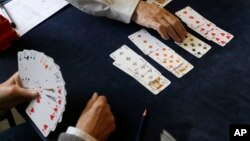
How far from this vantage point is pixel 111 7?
1303mm

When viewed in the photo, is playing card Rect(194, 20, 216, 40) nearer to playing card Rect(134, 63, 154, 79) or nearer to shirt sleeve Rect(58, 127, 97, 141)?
playing card Rect(134, 63, 154, 79)

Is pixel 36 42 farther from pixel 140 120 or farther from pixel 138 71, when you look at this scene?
pixel 140 120

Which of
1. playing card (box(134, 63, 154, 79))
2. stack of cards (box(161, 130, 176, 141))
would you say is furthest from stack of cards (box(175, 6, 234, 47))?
stack of cards (box(161, 130, 176, 141))

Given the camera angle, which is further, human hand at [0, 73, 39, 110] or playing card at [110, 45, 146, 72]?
playing card at [110, 45, 146, 72]

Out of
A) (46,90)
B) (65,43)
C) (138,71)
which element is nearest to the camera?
(46,90)

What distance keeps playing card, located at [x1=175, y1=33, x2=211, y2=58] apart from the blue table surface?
0.02 meters

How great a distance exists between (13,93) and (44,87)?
108mm

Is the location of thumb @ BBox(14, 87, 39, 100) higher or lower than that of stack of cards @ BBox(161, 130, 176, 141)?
higher

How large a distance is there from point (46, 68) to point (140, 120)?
1.10 feet

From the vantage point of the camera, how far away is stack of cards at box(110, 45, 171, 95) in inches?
43.5

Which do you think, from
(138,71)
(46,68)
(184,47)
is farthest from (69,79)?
(184,47)

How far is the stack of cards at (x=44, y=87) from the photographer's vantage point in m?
0.98

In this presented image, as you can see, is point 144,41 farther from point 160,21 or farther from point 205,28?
point 205,28

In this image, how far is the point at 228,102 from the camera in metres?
1.04
